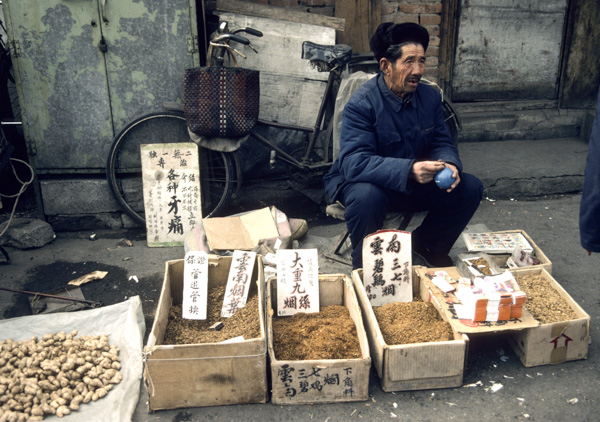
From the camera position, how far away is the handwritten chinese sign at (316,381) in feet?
9.45

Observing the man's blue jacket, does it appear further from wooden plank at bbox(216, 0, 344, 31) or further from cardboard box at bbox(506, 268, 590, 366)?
wooden plank at bbox(216, 0, 344, 31)

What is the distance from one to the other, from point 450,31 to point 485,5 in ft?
1.73

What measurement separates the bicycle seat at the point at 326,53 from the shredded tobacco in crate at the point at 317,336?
8.32 ft

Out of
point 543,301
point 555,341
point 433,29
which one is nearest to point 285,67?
point 433,29

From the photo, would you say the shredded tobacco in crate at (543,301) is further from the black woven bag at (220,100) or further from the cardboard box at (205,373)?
the black woven bag at (220,100)

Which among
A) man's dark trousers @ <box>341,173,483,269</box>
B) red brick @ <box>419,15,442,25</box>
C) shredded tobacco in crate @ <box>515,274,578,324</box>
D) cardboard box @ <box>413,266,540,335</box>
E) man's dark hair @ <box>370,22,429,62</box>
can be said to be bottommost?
shredded tobacco in crate @ <box>515,274,578,324</box>

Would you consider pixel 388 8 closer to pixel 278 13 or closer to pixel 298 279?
pixel 278 13

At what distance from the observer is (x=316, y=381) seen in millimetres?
2906

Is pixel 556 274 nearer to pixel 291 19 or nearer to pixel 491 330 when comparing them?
pixel 491 330

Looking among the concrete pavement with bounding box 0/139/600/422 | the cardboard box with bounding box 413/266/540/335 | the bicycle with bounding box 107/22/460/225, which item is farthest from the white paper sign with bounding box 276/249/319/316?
the bicycle with bounding box 107/22/460/225

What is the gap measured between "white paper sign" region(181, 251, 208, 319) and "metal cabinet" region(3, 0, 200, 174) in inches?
84.8

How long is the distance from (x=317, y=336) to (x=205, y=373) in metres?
0.67

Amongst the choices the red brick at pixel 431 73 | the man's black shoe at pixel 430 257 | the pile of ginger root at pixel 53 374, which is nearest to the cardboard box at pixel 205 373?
the pile of ginger root at pixel 53 374

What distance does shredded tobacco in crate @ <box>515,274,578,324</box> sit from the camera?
10.5ft
